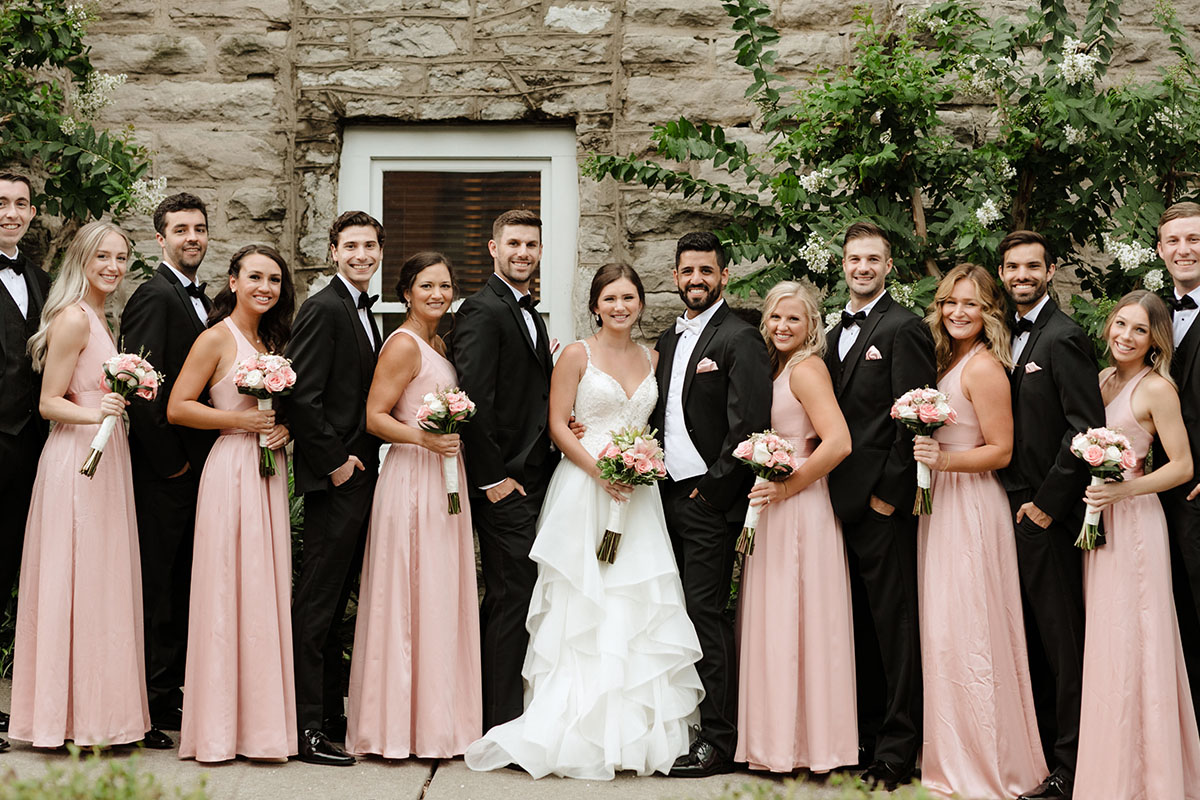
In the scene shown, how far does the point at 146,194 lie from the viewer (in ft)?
20.8

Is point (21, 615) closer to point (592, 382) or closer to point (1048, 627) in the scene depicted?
point (592, 382)

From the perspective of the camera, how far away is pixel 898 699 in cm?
496

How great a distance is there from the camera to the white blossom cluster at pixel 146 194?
6.22 meters

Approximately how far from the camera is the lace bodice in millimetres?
5250

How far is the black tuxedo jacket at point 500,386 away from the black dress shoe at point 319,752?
1.29 m

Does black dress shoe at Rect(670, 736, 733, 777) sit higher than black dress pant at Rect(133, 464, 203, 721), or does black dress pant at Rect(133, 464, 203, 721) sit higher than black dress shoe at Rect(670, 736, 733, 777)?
black dress pant at Rect(133, 464, 203, 721)

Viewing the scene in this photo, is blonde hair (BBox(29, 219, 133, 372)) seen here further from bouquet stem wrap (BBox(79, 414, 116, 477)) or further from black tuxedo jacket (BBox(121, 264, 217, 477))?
bouquet stem wrap (BBox(79, 414, 116, 477))

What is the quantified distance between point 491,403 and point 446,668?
1.20 metres

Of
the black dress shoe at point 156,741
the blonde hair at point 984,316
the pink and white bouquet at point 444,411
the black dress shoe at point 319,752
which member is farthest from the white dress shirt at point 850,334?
the black dress shoe at point 156,741

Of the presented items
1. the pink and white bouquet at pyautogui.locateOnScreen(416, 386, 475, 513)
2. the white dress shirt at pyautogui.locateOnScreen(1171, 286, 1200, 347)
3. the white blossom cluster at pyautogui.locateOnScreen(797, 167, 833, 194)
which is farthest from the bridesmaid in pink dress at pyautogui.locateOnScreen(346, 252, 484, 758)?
the white dress shirt at pyautogui.locateOnScreen(1171, 286, 1200, 347)

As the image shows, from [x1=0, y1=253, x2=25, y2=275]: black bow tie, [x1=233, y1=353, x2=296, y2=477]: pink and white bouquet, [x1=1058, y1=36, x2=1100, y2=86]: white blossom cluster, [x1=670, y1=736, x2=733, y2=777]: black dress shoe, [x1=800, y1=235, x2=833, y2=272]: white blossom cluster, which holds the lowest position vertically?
[x1=670, y1=736, x2=733, y2=777]: black dress shoe

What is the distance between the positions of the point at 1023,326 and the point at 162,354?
12.9ft

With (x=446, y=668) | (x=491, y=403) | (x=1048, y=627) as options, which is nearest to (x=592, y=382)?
(x=491, y=403)

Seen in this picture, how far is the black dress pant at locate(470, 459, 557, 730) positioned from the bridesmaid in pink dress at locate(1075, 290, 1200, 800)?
241 centimetres
